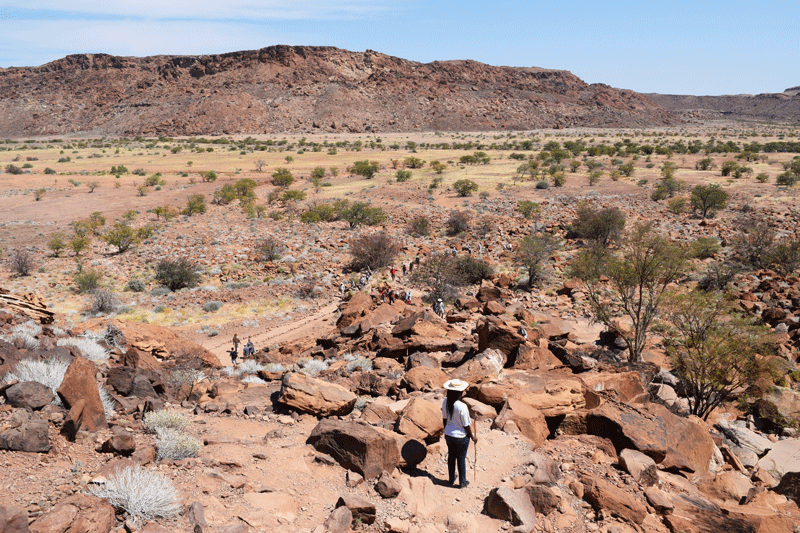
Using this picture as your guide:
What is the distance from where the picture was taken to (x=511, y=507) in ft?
16.5

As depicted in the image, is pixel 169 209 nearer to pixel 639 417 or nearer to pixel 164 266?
pixel 164 266

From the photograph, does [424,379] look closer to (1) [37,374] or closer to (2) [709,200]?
(1) [37,374]

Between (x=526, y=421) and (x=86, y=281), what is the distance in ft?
59.5

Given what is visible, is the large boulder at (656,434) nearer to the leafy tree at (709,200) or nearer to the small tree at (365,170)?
the leafy tree at (709,200)

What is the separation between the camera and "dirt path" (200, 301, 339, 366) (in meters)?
14.9

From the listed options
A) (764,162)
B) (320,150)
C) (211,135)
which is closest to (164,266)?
(320,150)

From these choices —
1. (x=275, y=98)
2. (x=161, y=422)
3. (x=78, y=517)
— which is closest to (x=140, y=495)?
(x=78, y=517)

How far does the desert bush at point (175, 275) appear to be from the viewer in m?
19.6

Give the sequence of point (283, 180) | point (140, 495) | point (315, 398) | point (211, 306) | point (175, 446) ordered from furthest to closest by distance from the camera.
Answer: point (283, 180), point (211, 306), point (315, 398), point (175, 446), point (140, 495)

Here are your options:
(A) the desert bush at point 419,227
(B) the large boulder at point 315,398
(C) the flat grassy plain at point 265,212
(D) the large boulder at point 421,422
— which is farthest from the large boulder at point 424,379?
(A) the desert bush at point 419,227

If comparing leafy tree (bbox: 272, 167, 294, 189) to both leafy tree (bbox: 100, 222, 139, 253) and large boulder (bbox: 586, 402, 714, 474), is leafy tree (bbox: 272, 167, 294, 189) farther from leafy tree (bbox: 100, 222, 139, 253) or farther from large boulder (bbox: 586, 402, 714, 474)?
large boulder (bbox: 586, 402, 714, 474)

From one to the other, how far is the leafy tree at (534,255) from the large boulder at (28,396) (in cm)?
1748

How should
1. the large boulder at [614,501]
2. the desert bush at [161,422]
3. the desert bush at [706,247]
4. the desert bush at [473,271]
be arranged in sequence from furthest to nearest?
the desert bush at [706,247] < the desert bush at [473,271] < the desert bush at [161,422] < the large boulder at [614,501]

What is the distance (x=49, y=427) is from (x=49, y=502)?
1.64 metres
